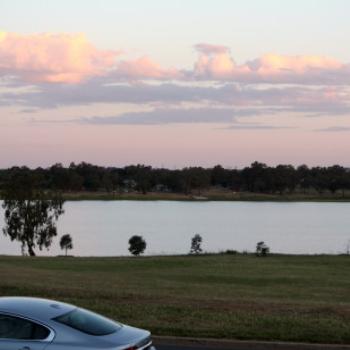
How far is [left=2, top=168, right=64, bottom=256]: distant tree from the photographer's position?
67.8 meters

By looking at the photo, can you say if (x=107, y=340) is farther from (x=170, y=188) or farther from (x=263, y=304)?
(x=170, y=188)

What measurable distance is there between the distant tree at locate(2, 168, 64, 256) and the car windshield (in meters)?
Result: 61.9

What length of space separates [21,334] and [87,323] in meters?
0.56

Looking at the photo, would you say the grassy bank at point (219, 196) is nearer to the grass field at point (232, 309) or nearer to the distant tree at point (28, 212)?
the distant tree at point (28, 212)

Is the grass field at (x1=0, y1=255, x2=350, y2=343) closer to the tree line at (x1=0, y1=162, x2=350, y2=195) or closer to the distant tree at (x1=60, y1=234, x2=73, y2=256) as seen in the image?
the distant tree at (x1=60, y1=234, x2=73, y2=256)

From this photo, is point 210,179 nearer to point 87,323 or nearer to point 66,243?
point 66,243

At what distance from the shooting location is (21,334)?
6.11m

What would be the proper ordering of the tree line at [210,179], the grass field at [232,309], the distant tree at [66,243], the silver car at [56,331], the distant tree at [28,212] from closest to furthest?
the silver car at [56,331] < the grass field at [232,309] < the distant tree at [66,243] < the distant tree at [28,212] < the tree line at [210,179]

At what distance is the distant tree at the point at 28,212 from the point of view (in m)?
67.8

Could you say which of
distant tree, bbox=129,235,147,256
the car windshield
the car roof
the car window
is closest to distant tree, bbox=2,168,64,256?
distant tree, bbox=129,235,147,256

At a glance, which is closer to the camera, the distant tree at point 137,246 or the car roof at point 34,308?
the car roof at point 34,308

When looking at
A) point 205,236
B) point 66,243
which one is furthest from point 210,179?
point 66,243

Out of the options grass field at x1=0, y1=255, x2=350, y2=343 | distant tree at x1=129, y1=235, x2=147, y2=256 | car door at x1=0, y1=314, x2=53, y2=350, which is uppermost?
car door at x1=0, y1=314, x2=53, y2=350

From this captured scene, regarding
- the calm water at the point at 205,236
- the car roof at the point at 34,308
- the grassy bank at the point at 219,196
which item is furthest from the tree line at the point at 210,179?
the car roof at the point at 34,308
